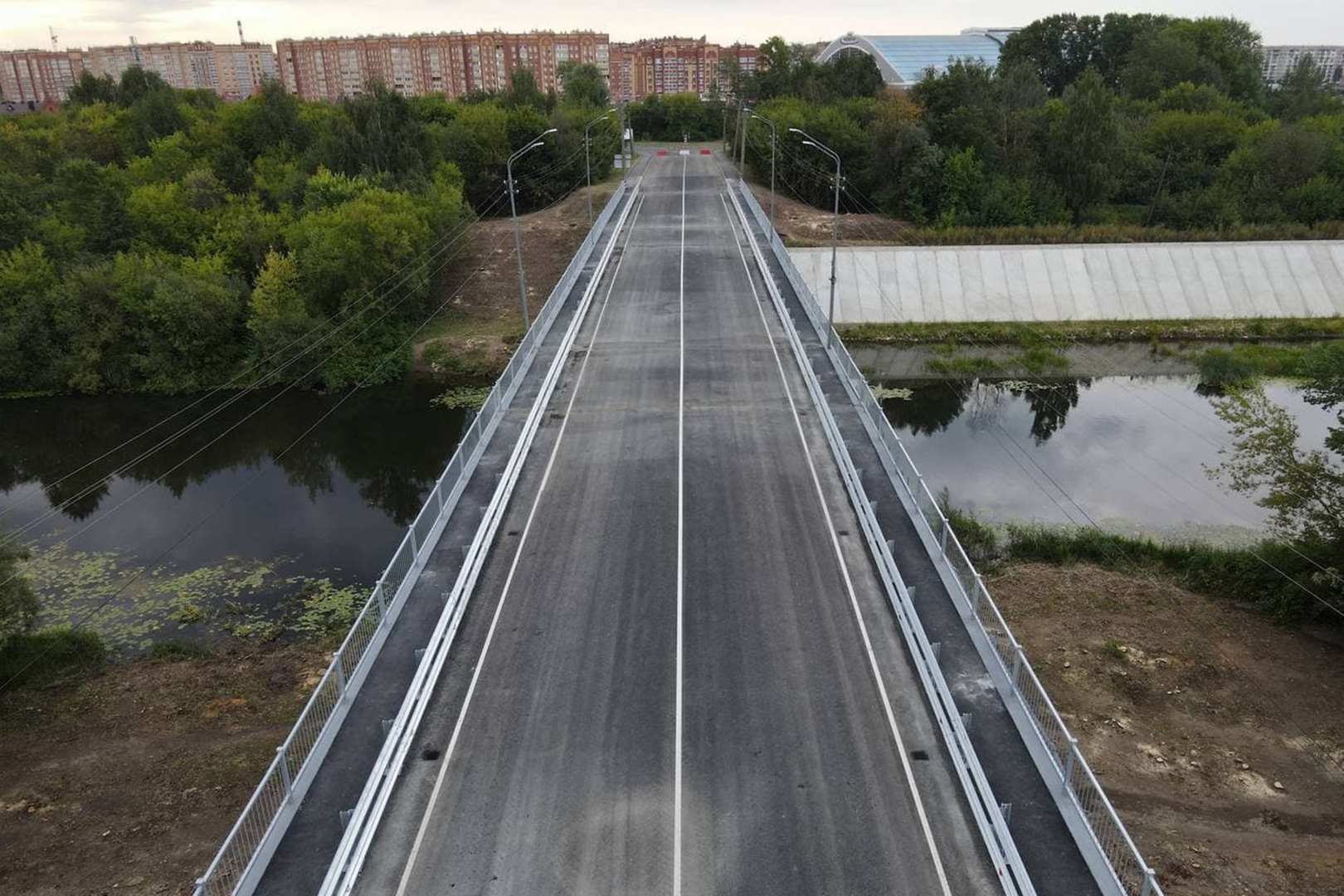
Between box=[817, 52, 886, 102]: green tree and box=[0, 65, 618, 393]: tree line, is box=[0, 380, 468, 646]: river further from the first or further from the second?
box=[817, 52, 886, 102]: green tree

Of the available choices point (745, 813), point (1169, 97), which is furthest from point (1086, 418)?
point (1169, 97)

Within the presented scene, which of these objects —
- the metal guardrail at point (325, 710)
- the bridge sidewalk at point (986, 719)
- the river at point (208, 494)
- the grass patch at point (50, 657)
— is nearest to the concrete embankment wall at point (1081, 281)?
the river at point (208, 494)

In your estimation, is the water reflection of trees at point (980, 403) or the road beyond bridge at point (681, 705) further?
the water reflection of trees at point (980, 403)

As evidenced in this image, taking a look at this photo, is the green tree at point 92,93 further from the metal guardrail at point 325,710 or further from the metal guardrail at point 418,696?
the metal guardrail at point 325,710

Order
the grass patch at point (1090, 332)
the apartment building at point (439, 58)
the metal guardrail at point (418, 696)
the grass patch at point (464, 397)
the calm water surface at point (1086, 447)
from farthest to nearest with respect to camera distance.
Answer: the apartment building at point (439, 58) → the grass patch at point (1090, 332) → the grass patch at point (464, 397) → the calm water surface at point (1086, 447) → the metal guardrail at point (418, 696)

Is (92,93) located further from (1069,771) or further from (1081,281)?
(1069,771)

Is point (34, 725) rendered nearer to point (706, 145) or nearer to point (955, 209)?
point (955, 209)

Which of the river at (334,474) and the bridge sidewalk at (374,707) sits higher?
the bridge sidewalk at (374,707)

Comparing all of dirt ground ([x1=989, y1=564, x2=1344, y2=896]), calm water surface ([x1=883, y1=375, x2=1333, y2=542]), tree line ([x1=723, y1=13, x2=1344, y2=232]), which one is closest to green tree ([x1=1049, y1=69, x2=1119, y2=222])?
tree line ([x1=723, y1=13, x2=1344, y2=232])
